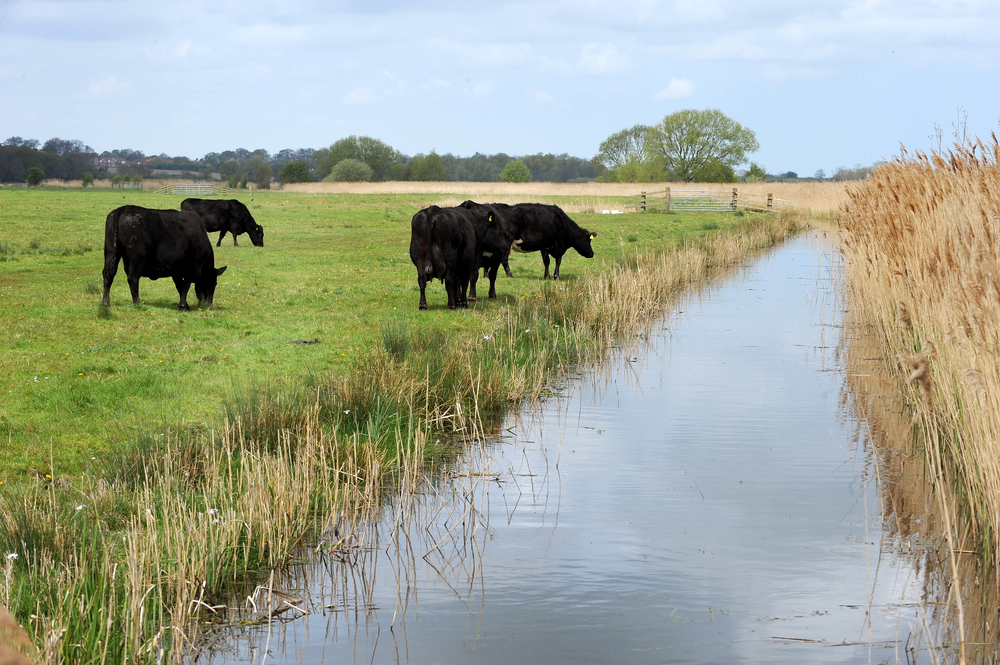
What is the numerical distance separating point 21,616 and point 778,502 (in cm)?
471

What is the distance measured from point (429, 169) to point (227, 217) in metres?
92.4

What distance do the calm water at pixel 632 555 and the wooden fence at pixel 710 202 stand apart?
128 ft

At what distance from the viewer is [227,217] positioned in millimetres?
28453

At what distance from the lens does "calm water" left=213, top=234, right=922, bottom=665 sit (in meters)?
4.64

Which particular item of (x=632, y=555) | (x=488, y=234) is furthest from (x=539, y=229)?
(x=632, y=555)

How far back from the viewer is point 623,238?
2923 centimetres

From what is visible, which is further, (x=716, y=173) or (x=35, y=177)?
(x=35, y=177)

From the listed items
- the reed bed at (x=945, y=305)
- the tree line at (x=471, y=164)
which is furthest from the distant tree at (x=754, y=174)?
the reed bed at (x=945, y=305)

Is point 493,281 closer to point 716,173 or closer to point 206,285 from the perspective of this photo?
point 206,285

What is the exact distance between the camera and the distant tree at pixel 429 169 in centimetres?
A: 11812

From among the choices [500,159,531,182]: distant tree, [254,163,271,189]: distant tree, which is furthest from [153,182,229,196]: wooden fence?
[500,159,531,182]: distant tree

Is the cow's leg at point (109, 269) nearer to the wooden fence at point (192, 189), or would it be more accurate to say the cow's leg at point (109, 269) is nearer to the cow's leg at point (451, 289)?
the cow's leg at point (451, 289)

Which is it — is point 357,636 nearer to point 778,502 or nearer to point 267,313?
point 778,502

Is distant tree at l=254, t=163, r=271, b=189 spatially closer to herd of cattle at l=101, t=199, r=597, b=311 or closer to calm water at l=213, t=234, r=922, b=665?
herd of cattle at l=101, t=199, r=597, b=311
